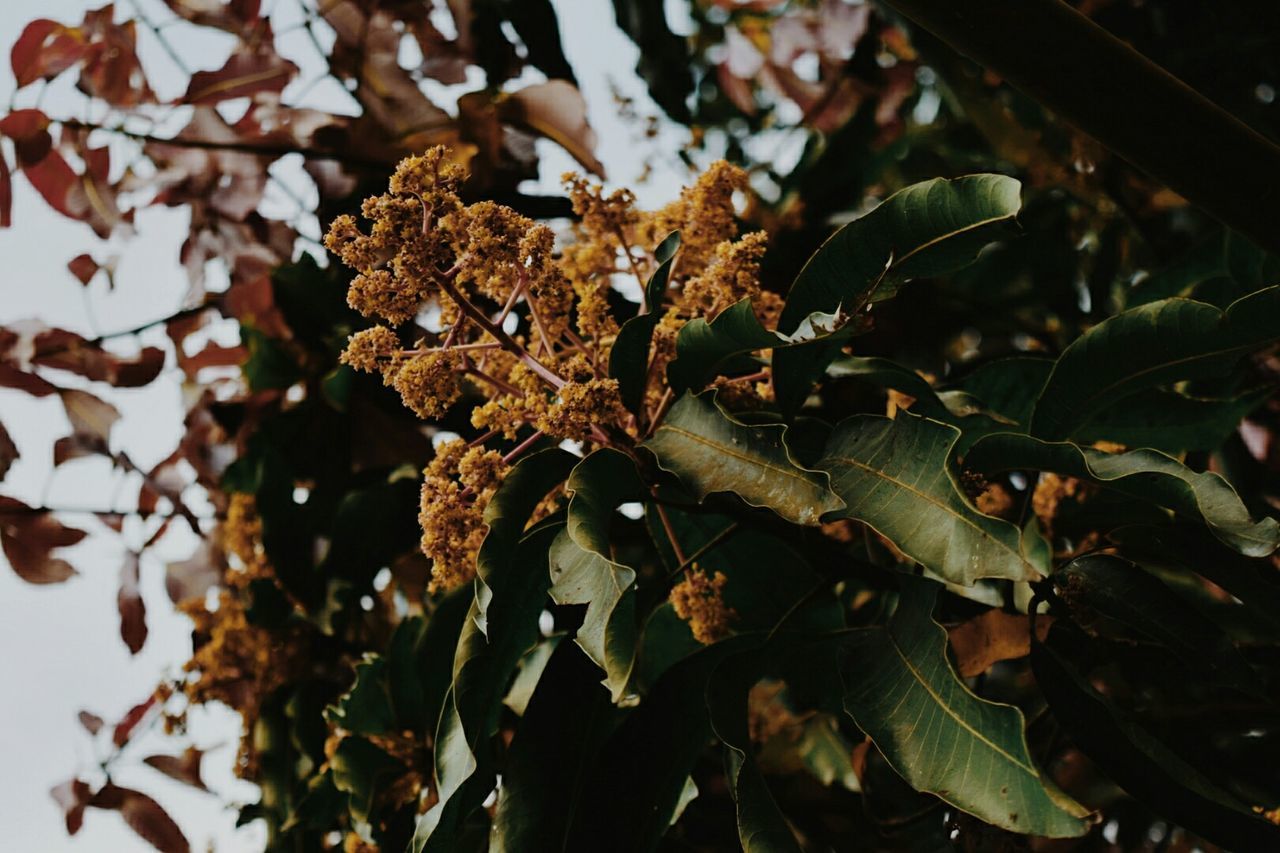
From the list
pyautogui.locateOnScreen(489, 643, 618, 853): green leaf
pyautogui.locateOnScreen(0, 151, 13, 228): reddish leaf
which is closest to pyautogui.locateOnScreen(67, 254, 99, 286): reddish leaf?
pyautogui.locateOnScreen(0, 151, 13, 228): reddish leaf

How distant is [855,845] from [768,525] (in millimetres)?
439

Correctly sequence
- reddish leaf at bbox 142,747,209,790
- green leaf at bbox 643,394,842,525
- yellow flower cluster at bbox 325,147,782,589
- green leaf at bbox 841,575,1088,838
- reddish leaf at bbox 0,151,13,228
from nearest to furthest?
green leaf at bbox 841,575,1088,838 → green leaf at bbox 643,394,842,525 → yellow flower cluster at bbox 325,147,782,589 → reddish leaf at bbox 0,151,13,228 → reddish leaf at bbox 142,747,209,790

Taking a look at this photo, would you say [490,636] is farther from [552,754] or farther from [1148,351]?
[1148,351]

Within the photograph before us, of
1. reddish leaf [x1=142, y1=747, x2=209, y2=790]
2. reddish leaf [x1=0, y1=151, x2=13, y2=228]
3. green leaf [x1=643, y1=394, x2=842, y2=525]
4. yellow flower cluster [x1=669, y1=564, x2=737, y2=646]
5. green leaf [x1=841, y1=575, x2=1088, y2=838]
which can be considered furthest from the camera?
reddish leaf [x1=142, y1=747, x2=209, y2=790]

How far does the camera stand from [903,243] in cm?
82

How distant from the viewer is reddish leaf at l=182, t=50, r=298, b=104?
167cm

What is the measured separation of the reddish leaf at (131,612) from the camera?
5.49 feet

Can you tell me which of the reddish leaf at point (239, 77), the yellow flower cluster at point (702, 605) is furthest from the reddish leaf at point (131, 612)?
the yellow flower cluster at point (702, 605)

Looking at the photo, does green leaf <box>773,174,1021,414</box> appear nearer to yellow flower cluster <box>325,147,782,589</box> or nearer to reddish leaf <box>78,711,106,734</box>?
yellow flower cluster <box>325,147,782,589</box>

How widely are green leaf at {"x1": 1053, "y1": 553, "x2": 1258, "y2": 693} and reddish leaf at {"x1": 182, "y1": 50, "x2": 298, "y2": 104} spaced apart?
4.81 feet

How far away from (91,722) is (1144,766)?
1791 mm

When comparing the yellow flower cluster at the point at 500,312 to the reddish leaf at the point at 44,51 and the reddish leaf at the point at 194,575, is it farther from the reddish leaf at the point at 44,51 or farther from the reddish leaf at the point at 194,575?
the reddish leaf at the point at 44,51

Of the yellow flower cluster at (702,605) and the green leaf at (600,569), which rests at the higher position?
the green leaf at (600,569)

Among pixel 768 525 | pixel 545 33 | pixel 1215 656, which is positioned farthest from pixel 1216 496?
pixel 545 33
